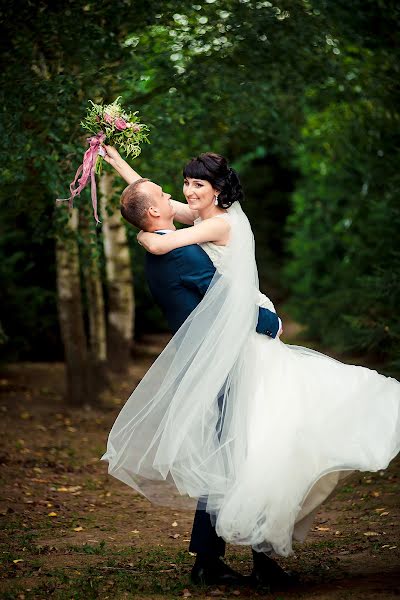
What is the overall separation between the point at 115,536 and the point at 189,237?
2774 millimetres

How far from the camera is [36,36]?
783 cm

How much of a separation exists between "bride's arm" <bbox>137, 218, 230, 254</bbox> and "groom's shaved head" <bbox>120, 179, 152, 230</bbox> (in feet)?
0.27

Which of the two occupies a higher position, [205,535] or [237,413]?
[237,413]

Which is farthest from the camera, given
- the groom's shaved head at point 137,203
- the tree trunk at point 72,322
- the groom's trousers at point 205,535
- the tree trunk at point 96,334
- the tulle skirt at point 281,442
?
the tree trunk at point 96,334

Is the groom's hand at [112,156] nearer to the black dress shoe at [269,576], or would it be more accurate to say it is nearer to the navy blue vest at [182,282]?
the navy blue vest at [182,282]

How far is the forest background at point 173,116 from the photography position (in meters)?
7.73

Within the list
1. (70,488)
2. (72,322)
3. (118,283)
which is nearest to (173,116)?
(72,322)

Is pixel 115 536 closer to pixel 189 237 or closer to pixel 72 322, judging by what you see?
pixel 189 237

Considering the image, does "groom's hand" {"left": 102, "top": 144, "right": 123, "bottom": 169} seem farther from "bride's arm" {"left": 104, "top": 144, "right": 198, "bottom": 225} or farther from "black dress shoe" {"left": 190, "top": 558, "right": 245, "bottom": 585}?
"black dress shoe" {"left": 190, "top": 558, "right": 245, "bottom": 585}

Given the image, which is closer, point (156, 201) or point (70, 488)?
point (156, 201)

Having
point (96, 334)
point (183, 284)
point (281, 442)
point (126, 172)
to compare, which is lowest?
point (96, 334)

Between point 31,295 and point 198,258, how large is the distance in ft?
31.0

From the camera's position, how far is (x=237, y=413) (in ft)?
14.8

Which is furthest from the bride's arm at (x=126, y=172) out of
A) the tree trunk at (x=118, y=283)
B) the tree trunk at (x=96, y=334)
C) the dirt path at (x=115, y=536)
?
the tree trunk at (x=118, y=283)
